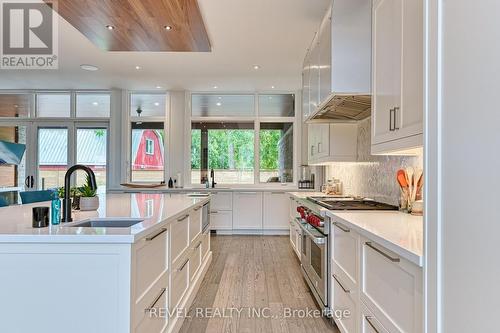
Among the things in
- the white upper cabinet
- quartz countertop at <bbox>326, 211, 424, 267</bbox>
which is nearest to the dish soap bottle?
quartz countertop at <bbox>326, 211, 424, 267</bbox>

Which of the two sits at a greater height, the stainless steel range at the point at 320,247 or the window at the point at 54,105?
the window at the point at 54,105

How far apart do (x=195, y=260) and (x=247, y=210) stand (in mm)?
2823

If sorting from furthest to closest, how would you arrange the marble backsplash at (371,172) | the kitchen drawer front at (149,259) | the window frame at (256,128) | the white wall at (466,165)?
the window frame at (256,128) → the marble backsplash at (371,172) → the kitchen drawer front at (149,259) → the white wall at (466,165)

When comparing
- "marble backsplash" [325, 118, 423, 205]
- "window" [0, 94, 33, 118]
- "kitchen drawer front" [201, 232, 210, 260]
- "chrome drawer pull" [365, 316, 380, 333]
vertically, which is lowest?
"kitchen drawer front" [201, 232, 210, 260]

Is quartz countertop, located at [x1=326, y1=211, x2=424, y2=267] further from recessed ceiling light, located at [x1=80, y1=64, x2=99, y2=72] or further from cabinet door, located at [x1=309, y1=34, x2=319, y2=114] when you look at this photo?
recessed ceiling light, located at [x1=80, y1=64, x2=99, y2=72]

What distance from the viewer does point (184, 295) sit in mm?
2533

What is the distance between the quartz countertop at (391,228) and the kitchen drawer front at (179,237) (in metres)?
1.14

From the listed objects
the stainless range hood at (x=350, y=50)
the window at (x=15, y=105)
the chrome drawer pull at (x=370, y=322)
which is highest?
the window at (x=15, y=105)

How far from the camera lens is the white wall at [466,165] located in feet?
2.36

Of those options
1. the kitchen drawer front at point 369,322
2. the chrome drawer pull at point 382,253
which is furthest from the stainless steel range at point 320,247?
the chrome drawer pull at point 382,253

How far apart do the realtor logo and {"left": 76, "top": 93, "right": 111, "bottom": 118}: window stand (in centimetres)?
147

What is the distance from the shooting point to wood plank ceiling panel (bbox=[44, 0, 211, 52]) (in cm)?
256

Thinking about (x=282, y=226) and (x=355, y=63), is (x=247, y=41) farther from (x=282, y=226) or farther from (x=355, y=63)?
(x=282, y=226)

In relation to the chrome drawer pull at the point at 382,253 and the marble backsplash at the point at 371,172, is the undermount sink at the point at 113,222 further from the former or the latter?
the marble backsplash at the point at 371,172
